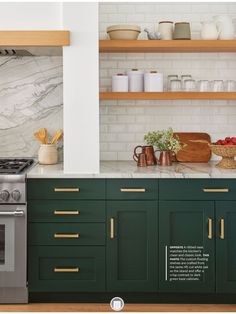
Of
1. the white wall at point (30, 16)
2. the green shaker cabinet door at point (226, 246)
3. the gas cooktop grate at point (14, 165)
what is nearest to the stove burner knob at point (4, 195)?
the gas cooktop grate at point (14, 165)

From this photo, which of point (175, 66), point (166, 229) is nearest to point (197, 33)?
point (175, 66)

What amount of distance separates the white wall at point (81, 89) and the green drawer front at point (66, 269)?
0.61m

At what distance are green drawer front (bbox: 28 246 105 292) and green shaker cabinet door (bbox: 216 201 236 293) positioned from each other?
2.81ft

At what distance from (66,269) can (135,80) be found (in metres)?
1.66

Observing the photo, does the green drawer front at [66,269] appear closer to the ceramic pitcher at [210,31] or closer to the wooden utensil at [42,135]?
the wooden utensil at [42,135]

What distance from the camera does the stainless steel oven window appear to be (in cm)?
422

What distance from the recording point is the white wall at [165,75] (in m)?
5.06

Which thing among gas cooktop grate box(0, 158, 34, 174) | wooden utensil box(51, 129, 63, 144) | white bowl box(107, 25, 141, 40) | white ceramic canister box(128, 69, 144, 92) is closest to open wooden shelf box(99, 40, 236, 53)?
white bowl box(107, 25, 141, 40)

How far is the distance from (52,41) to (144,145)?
1.33 metres

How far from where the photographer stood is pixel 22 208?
422 centimetres

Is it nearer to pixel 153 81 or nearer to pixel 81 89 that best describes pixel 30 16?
pixel 81 89

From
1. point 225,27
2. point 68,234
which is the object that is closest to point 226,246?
point 68,234

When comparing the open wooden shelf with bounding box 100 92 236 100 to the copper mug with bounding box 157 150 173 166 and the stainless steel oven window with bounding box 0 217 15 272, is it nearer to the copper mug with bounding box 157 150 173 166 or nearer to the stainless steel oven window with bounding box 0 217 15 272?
the copper mug with bounding box 157 150 173 166

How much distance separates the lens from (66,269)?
4.31 m
